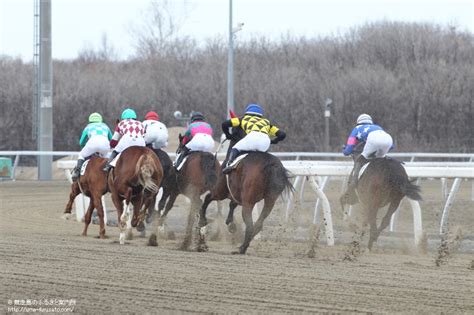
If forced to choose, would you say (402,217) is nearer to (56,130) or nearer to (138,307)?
(138,307)

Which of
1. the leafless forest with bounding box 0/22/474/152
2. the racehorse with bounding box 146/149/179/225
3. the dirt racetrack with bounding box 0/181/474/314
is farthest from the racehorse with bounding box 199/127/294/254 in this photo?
the leafless forest with bounding box 0/22/474/152

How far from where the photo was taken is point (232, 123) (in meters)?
12.7

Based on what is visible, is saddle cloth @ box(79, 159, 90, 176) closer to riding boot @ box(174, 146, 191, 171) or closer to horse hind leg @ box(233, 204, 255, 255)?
riding boot @ box(174, 146, 191, 171)

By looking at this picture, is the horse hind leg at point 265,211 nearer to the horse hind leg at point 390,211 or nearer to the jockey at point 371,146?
the horse hind leg at point 390,211

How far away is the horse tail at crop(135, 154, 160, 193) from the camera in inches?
508

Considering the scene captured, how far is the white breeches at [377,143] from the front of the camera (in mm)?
13094

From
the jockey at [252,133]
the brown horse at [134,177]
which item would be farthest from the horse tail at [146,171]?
the jockey at [252,133]

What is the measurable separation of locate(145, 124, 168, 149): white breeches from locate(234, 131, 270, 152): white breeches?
8.82 feet

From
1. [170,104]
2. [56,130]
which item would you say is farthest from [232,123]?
[170,104]

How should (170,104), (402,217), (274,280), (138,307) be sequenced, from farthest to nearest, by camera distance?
(170,104), (402,217), (274,280), (138,307)

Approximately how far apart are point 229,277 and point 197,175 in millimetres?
4659

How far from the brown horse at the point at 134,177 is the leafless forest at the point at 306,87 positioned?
2419 cm

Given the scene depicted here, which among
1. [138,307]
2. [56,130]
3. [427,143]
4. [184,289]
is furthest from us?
Answer: [56,130]

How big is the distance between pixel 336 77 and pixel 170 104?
7825mm
